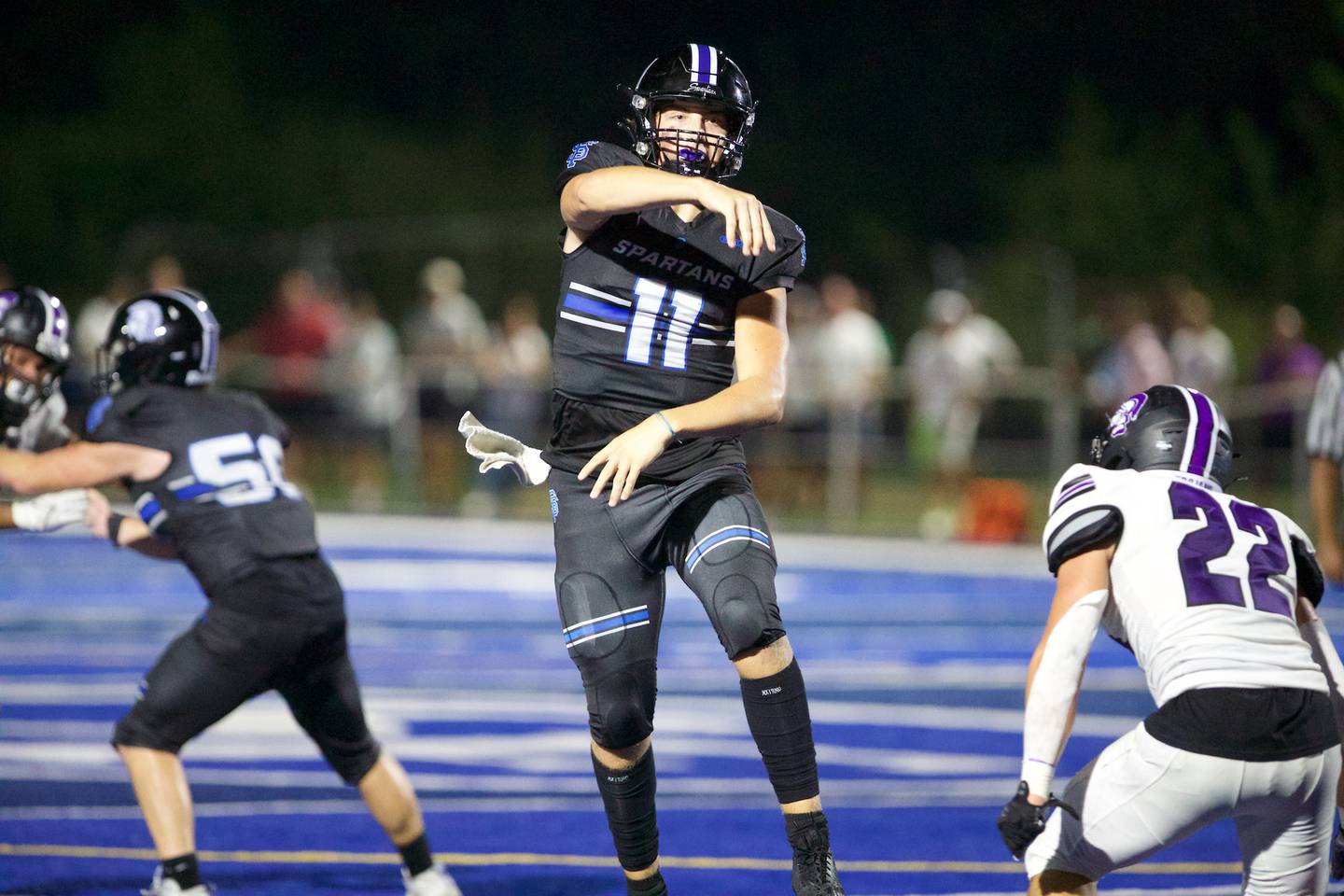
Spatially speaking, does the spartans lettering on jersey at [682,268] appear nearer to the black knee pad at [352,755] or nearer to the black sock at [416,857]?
the black knee pad at [352,755]

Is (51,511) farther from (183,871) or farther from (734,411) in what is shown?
(734,411)

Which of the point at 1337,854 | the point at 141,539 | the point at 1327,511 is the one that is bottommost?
the point at 1337,854

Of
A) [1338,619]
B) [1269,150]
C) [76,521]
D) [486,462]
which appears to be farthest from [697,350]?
[1269,150]

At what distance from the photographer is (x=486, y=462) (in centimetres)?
453

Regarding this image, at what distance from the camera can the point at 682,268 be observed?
4.52 meters

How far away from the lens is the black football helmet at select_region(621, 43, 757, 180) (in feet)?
14.7

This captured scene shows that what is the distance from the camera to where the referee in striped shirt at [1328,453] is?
6.90 meters

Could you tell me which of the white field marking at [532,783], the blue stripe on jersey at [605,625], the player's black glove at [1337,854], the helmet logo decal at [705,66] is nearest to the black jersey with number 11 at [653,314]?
the helmet logo decal at [705,66]

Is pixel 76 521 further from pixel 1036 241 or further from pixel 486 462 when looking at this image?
pixel 1036 241

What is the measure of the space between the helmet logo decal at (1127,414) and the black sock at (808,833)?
112 centimetres

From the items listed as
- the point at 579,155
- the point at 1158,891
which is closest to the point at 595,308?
the point at 579,155

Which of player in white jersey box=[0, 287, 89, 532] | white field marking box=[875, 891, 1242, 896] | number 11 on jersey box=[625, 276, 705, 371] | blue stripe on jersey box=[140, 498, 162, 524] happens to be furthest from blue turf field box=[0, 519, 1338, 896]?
number 11 on jersey box=[625, 276, 705, 371]

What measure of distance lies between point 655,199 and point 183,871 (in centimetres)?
224

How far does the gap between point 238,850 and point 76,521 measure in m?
1.20
